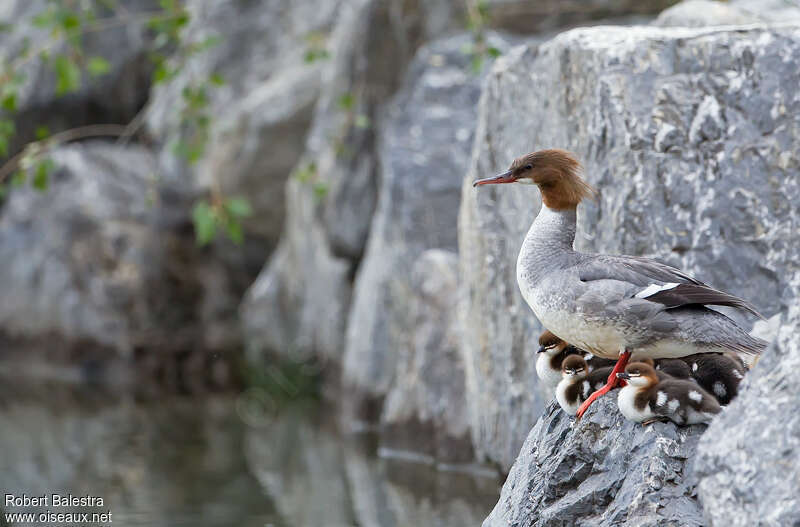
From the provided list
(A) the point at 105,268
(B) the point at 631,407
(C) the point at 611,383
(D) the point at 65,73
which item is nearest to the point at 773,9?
(C) the point at 611,383

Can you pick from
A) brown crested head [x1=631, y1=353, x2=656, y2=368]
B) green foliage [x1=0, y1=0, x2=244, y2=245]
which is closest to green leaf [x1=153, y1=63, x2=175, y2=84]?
green foliage [x1=0, y1=0, x2=244, y2=245]

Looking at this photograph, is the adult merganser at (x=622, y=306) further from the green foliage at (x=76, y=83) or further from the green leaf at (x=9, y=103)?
the green leaf at (x=9, y=103)

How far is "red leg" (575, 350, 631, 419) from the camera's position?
3.44 metres

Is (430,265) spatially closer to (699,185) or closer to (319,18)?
(699,185)

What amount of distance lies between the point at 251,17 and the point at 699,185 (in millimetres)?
9372

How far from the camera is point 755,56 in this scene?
15.2 ft

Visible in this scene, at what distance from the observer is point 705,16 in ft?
19.9

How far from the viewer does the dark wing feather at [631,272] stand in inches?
138

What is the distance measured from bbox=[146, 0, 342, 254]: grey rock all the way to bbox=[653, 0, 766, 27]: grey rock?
5.15 meters

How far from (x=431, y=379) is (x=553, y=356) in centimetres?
367

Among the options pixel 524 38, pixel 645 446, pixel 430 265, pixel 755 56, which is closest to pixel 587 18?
pixel 524 38

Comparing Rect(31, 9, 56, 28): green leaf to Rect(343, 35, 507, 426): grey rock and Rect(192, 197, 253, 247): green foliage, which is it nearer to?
Rect(192, 197, 253, 247): green foliage

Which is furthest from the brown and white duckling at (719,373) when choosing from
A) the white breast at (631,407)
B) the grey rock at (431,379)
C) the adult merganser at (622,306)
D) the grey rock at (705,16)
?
the grey rock at (431,379)

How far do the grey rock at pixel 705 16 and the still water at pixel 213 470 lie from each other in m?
2.73
